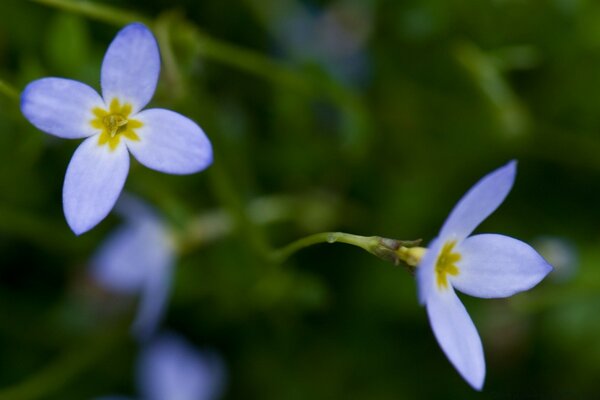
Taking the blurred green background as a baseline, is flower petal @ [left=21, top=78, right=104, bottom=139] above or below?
below

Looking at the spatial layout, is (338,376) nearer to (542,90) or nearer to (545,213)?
(545,213)

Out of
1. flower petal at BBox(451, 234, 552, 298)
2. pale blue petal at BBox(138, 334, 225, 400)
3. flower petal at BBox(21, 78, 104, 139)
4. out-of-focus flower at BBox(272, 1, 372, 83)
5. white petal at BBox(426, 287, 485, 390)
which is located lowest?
white petal at BBox(426, 287, 485, 390)

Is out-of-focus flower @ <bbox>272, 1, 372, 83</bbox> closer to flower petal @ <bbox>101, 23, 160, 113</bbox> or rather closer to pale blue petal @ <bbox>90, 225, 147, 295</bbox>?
pale blue petal @ <bbox>90, 225, 147, 295</bbox>

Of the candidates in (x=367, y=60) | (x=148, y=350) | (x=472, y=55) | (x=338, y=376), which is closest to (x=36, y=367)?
(x=148, y=350)

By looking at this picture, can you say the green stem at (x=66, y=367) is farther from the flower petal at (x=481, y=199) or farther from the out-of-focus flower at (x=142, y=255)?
the flower petal at (x=481, y=199)

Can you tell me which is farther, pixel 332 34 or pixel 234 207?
pixel 332 34

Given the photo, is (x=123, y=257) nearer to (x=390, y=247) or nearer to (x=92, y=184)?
(x=92, y=184)

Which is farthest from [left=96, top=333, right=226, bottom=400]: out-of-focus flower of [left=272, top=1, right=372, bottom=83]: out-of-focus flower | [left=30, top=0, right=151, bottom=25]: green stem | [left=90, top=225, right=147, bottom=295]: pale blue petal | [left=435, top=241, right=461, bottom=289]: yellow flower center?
[left=435, top=241, right=461, bottom=289]: yellow flower center

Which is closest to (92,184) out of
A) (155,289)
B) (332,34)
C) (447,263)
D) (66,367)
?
(447,263)
